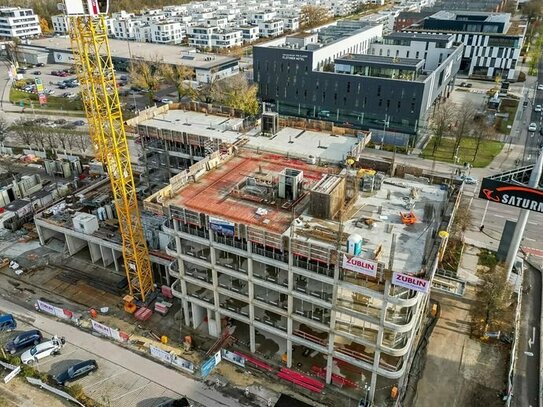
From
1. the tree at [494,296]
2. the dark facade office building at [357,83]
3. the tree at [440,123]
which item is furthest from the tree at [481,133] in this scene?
the tree at [494,296]

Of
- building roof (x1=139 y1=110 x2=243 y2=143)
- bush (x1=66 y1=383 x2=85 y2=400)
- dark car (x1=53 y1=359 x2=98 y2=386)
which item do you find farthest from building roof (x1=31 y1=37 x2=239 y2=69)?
bush (x1=66 y1=383 x2=85 y2=400)

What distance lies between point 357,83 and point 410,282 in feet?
260

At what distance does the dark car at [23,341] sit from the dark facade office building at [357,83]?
83.1 meters

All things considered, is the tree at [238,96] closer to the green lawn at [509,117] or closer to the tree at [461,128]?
the tree at [461,128]

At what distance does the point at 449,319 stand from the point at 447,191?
1642 cm

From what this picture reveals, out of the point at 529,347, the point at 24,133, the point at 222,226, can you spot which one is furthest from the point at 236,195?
the point at 24,133

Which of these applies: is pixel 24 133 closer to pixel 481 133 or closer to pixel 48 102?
pixel 48 102

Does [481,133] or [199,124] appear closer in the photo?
[199,124]

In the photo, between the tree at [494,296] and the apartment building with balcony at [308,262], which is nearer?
the apartment building with balcony at [308,262]

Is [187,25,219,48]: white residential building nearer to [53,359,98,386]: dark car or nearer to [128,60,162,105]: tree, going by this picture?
[128,60,162,105]: tree

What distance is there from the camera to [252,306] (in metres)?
46.4

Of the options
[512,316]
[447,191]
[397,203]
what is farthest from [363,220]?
[512,316]

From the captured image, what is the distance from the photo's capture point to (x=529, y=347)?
49.8 metres

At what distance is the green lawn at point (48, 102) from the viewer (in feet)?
442
